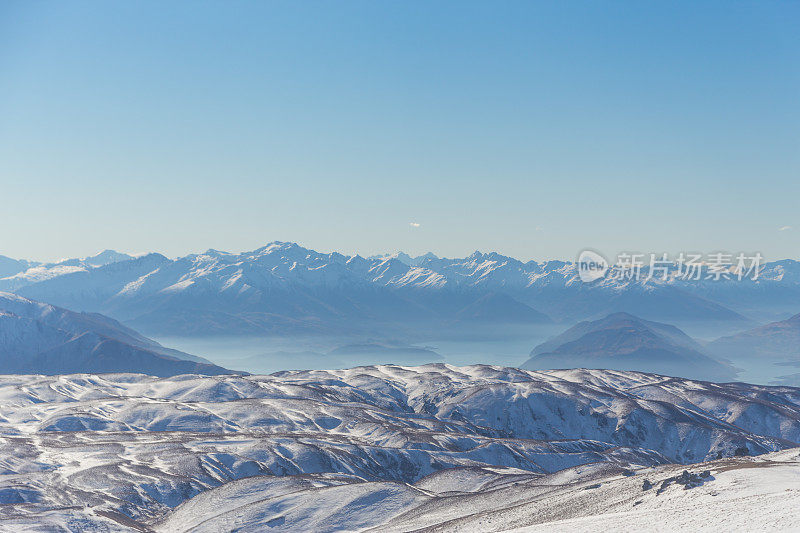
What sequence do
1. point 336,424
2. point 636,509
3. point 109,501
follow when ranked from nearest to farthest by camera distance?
1. point 636,509
2. point 109,501
3. point 336,424

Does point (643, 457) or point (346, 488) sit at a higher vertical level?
point (346, 488)

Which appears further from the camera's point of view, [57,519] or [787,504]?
[57,519]

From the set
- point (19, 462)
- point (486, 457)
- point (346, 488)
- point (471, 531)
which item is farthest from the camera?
point (486, 457)

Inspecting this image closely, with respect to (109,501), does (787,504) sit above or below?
above

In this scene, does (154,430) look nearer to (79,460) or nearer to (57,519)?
(79,460)

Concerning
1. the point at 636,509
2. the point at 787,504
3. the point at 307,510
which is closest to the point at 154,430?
the point at 307,510

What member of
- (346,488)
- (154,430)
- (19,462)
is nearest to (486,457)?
(346,488)

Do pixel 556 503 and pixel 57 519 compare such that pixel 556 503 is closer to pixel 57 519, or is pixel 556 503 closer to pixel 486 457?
pixel 57 519

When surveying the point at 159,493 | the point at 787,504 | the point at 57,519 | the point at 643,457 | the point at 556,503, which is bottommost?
the point at 643,457

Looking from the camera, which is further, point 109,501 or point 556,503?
point 109,501
